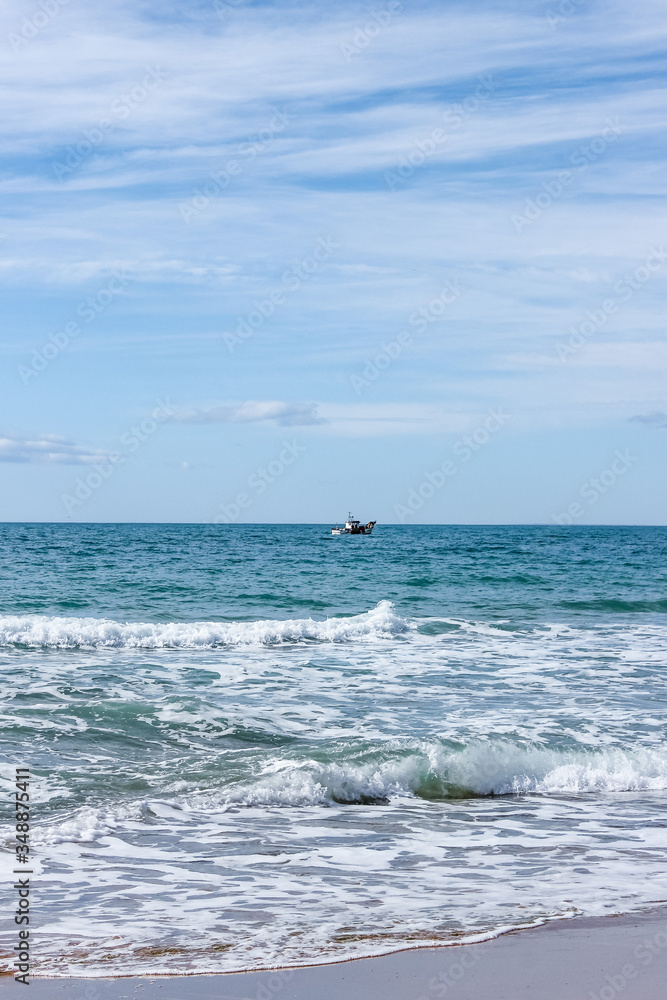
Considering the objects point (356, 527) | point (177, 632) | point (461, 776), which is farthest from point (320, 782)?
point (356, 527)

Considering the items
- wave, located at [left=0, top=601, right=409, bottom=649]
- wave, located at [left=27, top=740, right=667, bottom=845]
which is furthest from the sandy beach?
wave, located at [left=0, top=601, right=409, bottom=649]

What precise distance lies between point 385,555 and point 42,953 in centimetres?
4687

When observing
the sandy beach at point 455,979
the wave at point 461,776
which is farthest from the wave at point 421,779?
the sandy beach at point 455,979

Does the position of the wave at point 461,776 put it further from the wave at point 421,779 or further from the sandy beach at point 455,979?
the sandy beach at point 455,979

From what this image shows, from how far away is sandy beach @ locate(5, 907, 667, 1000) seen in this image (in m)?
4.92

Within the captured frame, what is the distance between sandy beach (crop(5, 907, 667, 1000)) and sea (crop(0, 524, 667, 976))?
0.61 feet

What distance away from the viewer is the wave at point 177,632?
1877 cm

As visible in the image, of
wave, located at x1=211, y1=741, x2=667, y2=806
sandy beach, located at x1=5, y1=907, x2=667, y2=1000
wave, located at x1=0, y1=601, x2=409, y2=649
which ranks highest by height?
wave, located at x1=0, y1=601, x2=409, y2=649

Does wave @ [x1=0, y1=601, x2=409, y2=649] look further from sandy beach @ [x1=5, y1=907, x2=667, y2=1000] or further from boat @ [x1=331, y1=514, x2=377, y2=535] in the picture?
boat @ [x1=331, y1=514, x2=377, y2=535]

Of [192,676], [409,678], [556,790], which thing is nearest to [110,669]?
[192,676]

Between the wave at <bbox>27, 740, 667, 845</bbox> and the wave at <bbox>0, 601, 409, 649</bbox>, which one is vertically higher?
the wave at <bbox>0, 601, 409, 649</bbox>

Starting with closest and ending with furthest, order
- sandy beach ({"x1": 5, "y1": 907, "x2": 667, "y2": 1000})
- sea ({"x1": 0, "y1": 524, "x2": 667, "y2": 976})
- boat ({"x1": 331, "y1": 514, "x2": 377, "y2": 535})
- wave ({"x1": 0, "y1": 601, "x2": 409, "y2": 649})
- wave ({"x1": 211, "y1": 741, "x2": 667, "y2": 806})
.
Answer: sandy beach ({"x1": 5, "y1": 907, "x2": 667, "y2": 1000}) < sea ({"x1": 0, "y1": 524, "x2": 667, "y2": 976}) < wave ({"x1": 211, "y1": 741, "x2": 667, "y2": 806}) < wave ({"x1": 0, "y1": 601, "x2": 409, "y2": 649}) < boat ({"x1": 331, "y1": 514, "x2": 377, "y2": 535})

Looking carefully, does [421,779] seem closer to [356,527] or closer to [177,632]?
[177,632]

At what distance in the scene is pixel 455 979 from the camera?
5.12 m
